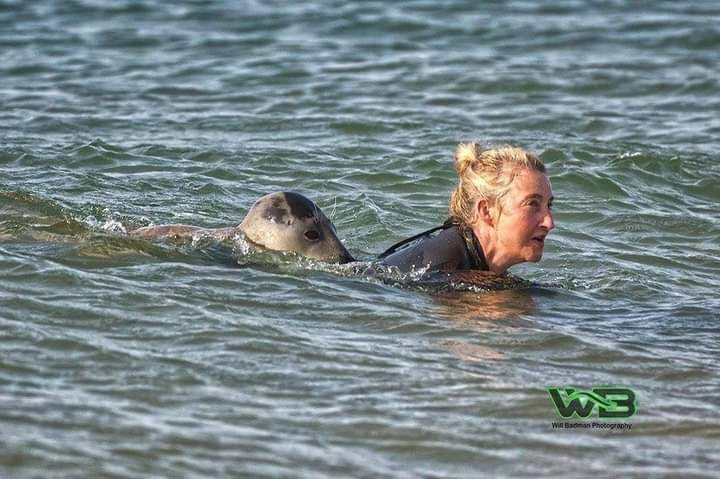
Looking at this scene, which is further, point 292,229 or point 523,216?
point 292,229

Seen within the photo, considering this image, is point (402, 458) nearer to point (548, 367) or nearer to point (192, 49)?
point (548, 367)

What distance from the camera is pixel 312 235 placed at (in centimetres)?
869

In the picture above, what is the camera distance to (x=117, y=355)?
6828 millimetres

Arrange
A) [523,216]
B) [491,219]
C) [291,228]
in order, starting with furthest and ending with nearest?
[291,228] → [491,219] → [523,216]

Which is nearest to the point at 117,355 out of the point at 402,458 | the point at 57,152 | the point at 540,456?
the point at 402,458

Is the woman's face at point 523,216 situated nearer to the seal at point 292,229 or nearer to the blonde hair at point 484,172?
the blonde hair at point 484,172

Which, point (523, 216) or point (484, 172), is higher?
point (484, 172)

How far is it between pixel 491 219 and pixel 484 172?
0.29 meters

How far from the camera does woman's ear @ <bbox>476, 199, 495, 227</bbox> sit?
8500 millimetres

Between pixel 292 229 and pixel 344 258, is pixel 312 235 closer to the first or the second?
pixel 292 229

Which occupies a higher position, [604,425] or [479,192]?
[479,192]

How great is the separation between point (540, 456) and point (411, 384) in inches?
37.5

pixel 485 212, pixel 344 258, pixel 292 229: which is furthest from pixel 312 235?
pixel 485 212

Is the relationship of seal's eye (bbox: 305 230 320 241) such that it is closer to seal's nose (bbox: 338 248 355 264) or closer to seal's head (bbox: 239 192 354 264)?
seal's head (bbox: 239 192 354 264)
